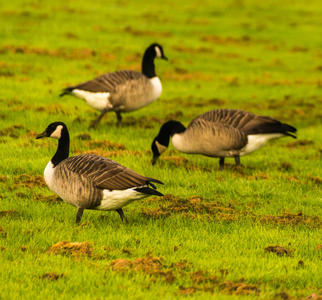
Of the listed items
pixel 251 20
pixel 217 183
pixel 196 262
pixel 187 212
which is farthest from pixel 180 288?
pixel 251 20

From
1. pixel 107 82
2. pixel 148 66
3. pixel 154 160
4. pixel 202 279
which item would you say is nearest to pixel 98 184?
pixel 202 279

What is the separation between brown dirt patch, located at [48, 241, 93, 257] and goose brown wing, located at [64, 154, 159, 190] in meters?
1.24

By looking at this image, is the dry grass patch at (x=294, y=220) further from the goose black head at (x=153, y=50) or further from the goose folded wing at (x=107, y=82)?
the goose black head at (x=153, y=50)

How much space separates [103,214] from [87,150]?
14.0 ft

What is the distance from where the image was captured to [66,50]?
28.7 m

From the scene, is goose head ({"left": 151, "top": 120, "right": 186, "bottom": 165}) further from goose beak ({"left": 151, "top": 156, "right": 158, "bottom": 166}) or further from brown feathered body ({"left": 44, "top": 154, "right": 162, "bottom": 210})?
brown feathered body ({"left": 44, "top": 154, "right": 162, "bottom": 210})

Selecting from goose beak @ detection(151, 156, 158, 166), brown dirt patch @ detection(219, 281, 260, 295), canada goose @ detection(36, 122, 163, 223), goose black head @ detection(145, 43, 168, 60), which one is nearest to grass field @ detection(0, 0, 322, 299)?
brown dirt patch @ detection(219, 281, 260, 295)

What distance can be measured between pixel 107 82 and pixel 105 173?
332 inches

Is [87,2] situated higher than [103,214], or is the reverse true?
[87,2]

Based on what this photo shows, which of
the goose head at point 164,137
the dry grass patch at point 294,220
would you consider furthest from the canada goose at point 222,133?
the dry grass patch at point 294,220

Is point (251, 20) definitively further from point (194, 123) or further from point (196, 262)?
point (196, 262)

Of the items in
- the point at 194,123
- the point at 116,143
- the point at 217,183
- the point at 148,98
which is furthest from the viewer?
the point at 148,98

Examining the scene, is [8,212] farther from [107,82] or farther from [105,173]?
[107,82]

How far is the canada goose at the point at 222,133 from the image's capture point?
43.9 feet
